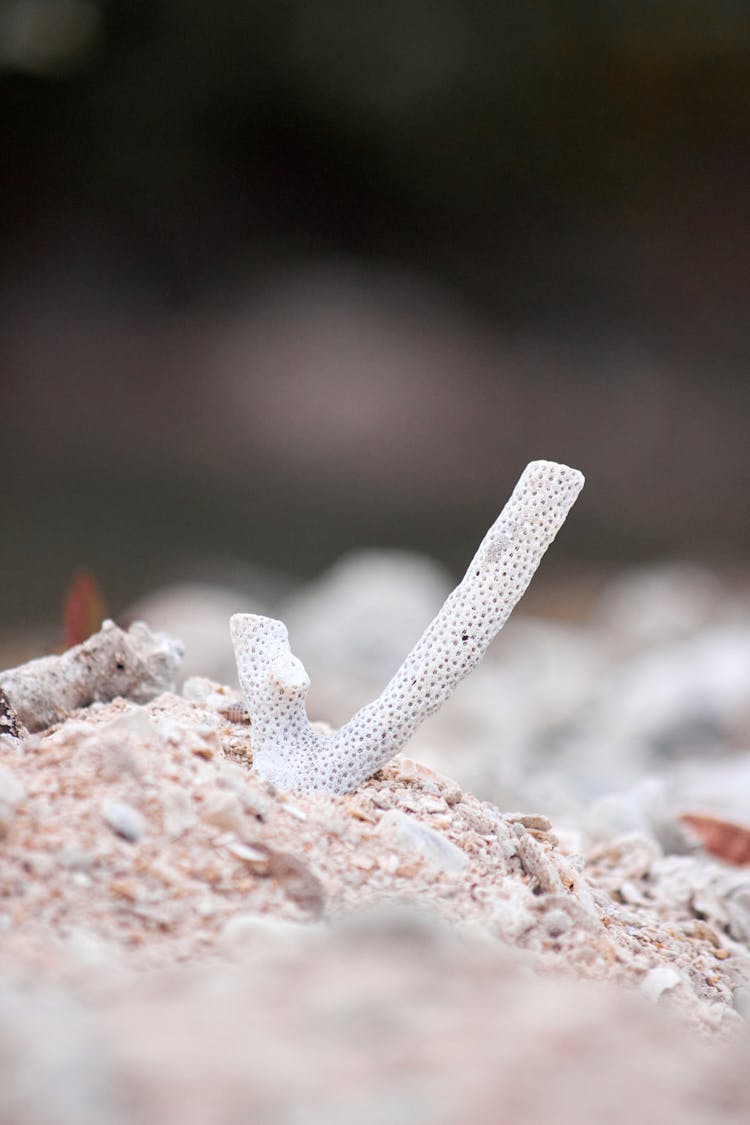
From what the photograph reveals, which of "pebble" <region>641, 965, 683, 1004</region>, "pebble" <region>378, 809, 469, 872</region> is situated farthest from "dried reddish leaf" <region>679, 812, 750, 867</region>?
"pebble" <region>378, 809, 469, 872</region>

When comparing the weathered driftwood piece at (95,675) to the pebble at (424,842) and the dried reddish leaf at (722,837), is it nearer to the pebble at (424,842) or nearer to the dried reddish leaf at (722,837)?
the pebble at (424,842)

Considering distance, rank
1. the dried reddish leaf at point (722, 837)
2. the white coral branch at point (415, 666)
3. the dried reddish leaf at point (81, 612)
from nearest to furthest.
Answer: the white coral branch at point (415, 666)
the dried reddish leaf at point (722, 837)
the dried reddish leaf at point (81, 612)

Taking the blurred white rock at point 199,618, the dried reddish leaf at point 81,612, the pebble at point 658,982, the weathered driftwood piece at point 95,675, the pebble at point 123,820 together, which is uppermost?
the blurred white rock at point 199,618

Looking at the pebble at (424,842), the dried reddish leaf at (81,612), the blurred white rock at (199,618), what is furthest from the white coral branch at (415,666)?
the blurred white rock at (199,618)

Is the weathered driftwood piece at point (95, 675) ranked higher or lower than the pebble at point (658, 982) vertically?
higher

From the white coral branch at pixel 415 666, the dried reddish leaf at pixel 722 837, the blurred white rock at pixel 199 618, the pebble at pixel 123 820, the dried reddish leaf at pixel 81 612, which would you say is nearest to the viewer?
the pebble at pixel 123 820

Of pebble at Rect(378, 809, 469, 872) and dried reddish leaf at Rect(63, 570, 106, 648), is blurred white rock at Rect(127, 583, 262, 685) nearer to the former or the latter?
dried reddish leaf at Rect(63, 570, 106, 648)

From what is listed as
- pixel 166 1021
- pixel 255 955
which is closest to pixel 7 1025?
pixel 166 1021

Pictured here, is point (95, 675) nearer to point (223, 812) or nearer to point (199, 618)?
point (223, 812)
